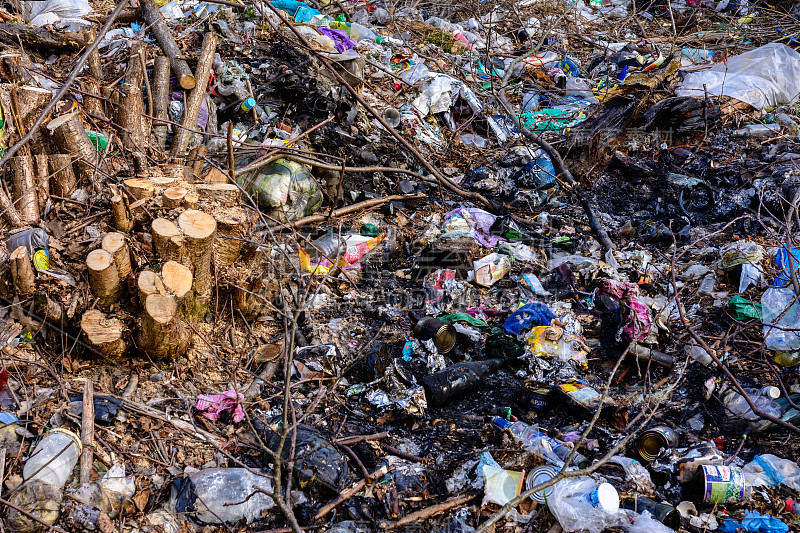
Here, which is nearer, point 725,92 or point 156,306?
point 156,306

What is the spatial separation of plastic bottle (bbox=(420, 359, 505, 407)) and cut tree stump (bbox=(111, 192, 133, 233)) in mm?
1699

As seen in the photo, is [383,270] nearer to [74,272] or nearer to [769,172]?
[74,272]

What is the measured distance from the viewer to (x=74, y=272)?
264 cm

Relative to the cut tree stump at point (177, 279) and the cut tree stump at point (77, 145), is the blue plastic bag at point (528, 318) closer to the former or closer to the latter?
the cut tree stump at point (177, 279)

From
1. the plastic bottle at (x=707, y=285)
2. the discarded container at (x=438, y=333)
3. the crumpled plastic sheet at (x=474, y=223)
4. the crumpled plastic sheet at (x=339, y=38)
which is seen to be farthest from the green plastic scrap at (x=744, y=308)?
the crumpled plastic sheet at (x=339, y=38)

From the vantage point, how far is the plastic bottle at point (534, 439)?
8.15 ft

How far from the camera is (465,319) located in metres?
3.53

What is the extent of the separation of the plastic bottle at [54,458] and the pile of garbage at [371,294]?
1 centimetres

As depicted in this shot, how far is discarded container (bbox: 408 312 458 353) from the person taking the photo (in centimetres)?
323

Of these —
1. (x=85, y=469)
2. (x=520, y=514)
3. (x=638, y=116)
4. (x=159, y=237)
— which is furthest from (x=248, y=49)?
(x=520, y=514)

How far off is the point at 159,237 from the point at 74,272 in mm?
451

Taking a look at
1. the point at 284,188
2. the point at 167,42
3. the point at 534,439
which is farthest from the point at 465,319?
the point at 167,42

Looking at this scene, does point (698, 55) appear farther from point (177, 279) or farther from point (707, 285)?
point (177, 279)

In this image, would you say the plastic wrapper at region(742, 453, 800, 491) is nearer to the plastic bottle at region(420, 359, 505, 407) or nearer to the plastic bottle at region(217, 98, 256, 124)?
the plastic bottle at region(420, 359, 505, 407)
